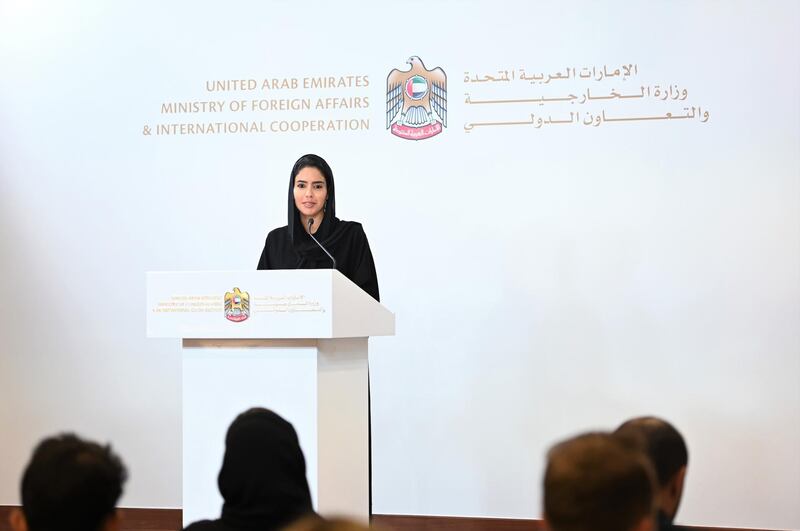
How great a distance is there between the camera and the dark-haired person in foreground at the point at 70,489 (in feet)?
5.11

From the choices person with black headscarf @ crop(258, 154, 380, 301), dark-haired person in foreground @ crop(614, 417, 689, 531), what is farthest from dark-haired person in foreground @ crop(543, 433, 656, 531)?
person with black headscarf @ crop(258, 154, 380, 301)

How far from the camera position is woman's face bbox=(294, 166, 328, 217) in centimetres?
369

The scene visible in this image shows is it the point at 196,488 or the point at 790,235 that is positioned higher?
the point at 790,235

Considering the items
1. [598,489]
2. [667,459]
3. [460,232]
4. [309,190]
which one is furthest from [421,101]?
[598,489]

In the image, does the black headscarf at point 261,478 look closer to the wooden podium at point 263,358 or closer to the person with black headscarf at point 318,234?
the wooden podium at point 263,358

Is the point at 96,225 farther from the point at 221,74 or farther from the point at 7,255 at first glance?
the point at 221,74

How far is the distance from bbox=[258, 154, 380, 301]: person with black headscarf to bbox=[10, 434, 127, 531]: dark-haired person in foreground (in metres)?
2.09

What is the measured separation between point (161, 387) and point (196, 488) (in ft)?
7.76

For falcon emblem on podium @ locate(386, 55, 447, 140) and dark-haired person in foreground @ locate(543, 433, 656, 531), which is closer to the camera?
dark-haired person in foreground @ locate(543, 433, 656, 531)

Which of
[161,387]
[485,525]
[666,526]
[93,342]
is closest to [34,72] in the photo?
[93,342]

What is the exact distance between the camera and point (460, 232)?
497 cm

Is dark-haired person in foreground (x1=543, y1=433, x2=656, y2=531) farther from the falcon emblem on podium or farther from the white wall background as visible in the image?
the falcon emblem on podium

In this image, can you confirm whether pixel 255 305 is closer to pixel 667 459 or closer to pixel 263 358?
pixel 263 358

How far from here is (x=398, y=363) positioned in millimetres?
5016
